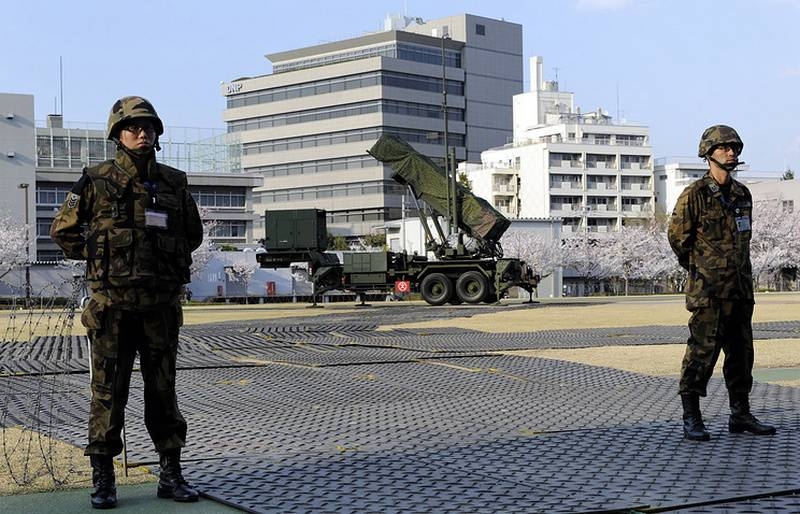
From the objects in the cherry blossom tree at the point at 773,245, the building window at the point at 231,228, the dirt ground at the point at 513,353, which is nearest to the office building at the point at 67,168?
the building window at the point at 231,228

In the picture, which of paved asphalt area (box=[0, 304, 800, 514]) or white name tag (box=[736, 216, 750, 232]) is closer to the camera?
paved asphalt area (box=[0, 304, 800, 514])

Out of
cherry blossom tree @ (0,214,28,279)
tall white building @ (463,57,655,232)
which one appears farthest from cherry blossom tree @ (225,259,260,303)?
tall white building @ (463,57,655,232)

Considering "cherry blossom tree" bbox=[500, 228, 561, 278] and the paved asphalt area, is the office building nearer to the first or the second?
"cherry blossom tree" bbox=[500, 228, 561, 278]

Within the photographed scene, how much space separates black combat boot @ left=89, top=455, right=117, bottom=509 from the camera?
17.5 ft

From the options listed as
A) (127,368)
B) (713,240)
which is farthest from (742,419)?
(127,368)

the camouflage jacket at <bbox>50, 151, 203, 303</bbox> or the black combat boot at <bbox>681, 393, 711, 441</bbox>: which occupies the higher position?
the camouflage jacket at <bbox>50, 151, 203, 303</bbox>

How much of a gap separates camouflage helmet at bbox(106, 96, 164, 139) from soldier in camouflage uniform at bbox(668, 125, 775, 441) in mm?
3613

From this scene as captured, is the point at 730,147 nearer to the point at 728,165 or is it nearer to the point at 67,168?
the point at 728,165

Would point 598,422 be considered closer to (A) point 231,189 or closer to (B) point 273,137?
(A) point 231,189

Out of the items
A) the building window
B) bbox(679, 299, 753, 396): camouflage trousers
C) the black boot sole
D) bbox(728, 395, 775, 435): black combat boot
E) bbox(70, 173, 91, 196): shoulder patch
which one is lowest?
the black boot sole

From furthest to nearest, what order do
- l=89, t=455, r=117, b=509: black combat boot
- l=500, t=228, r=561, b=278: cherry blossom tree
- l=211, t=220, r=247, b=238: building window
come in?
l=211, t=220, r=247, b=238: building window, l=500, t=228, r=561, b=278: cherry blossom tree, l=89, t=455, r=117, b=509: black combat boot

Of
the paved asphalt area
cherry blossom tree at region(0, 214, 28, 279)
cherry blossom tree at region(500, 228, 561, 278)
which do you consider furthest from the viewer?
cherry blossom tree at region(500, 228, 561, 278)

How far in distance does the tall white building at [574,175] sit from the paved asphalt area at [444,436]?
9281 cm

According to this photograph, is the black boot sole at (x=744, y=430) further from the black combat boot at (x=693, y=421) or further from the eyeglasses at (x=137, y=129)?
the eyeglasses at (x=137, y=129)
